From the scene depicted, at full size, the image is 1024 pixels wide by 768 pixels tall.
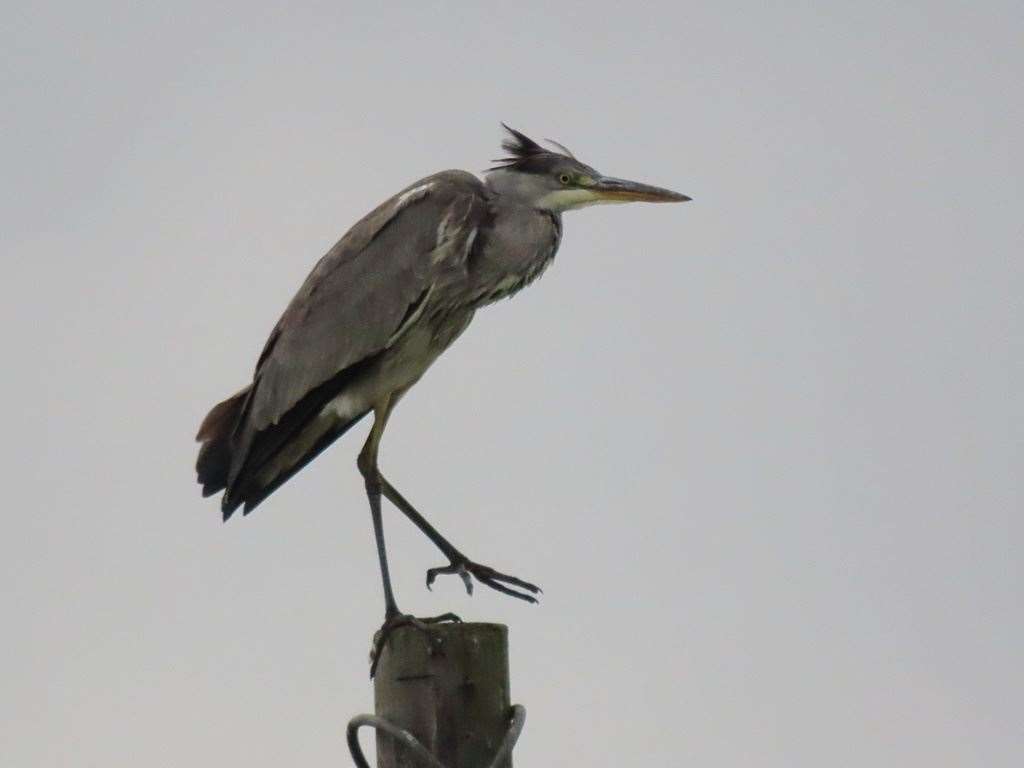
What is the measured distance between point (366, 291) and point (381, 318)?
0.65 ft

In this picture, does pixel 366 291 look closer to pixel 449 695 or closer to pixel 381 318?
pixel 381 318

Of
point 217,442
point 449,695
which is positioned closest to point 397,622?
point 449,695

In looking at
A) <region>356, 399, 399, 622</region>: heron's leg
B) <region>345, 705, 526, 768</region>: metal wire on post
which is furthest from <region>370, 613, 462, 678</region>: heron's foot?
<region>356, 399, 399, 622</region>: heron's leg

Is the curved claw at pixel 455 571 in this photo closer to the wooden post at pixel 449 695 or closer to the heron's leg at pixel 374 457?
the heron's leg at pixel 374 457

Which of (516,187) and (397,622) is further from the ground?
(516,187)

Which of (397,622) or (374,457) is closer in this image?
(397,622)

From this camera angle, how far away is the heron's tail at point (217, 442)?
679 cm

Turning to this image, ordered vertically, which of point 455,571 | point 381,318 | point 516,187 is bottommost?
point 455,571

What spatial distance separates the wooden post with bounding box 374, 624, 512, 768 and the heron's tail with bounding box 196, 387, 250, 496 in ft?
8.92

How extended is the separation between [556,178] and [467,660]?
373 cm

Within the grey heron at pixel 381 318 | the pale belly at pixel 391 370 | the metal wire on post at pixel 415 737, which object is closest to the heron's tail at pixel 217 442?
the grey heron at pixel 381 318

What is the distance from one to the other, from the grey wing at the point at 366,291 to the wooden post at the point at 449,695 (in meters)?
2.67

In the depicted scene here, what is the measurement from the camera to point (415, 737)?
4.12 meters

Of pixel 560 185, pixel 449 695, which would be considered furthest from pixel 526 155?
pixel 449 695
